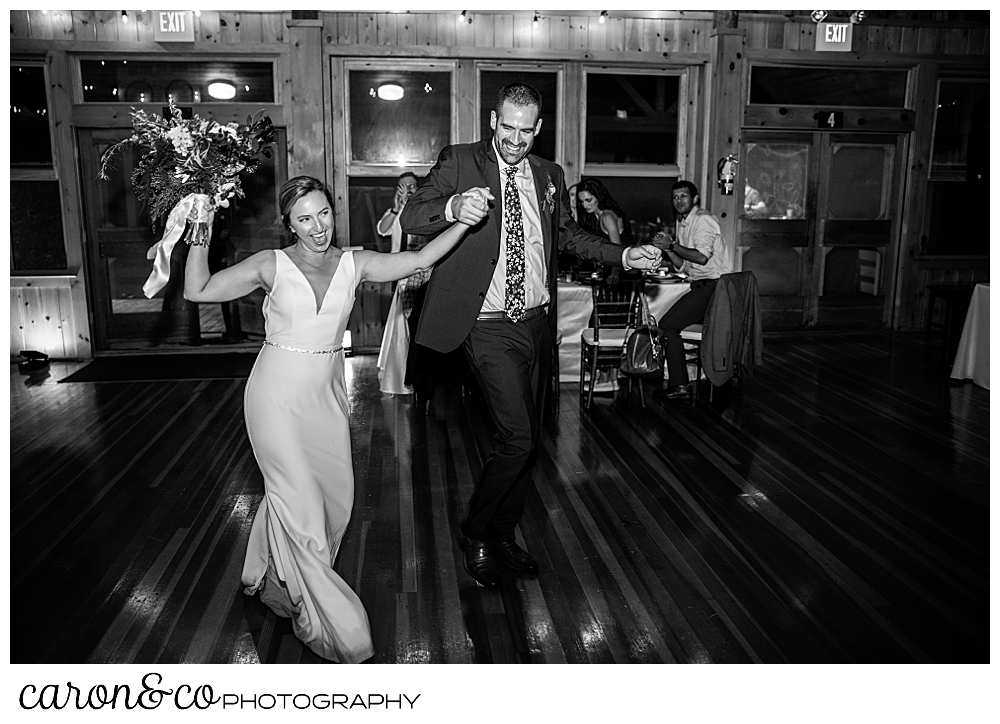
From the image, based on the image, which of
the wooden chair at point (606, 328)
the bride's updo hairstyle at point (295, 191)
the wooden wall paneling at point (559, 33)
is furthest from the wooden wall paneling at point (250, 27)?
the bride's updo hairstyle at point (295, 191)

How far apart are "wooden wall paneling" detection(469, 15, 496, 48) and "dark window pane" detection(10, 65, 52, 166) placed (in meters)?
3.82

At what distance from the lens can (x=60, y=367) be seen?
7488mm

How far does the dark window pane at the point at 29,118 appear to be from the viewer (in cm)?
759

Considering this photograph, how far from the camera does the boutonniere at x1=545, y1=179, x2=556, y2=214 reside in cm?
332

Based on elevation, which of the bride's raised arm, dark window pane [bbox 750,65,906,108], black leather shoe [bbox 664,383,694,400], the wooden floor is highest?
dark window pane [bbox 750,65,906,108]

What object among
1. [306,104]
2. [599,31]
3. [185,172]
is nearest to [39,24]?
[306,104]

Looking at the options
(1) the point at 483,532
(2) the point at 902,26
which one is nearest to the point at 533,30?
(2) the point at 902,26

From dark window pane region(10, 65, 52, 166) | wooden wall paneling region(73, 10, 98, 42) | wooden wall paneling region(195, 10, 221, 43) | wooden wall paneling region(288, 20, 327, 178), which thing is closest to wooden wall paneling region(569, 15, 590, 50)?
wooden wall paneling region(288, 20, 327, 178)

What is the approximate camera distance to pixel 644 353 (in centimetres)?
546

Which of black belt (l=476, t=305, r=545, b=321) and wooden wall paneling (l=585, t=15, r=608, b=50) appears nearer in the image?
black belt (l=476, t=305, r=545, b=321)

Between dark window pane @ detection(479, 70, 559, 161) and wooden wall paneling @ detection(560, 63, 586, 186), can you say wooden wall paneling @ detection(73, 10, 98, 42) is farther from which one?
wooden wall paneling @ detection(560, 63, 586, 186)

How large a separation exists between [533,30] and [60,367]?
17.1 ft

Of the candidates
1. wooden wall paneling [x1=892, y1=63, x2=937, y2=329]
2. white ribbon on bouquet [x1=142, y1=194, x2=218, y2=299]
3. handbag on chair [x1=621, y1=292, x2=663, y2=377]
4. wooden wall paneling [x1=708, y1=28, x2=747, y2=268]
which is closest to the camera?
white ribbon on bouquet [x1=142, y1=194, x2=218, y2=299]

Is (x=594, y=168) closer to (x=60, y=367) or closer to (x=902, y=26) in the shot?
(x=902, y=26)
